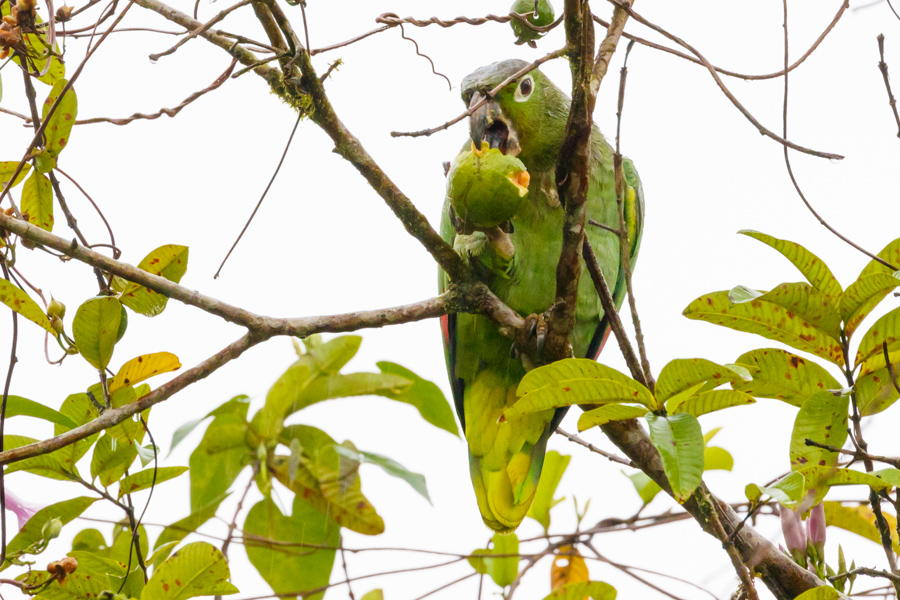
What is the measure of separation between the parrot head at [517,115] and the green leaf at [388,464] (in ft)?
2.92

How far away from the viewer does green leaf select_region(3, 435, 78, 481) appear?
128cm

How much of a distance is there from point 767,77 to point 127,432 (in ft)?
4.59

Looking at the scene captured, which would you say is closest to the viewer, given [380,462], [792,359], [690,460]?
[690,460]

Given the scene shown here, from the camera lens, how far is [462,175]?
146 centimetres

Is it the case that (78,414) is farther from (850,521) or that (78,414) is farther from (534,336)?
(850,521)

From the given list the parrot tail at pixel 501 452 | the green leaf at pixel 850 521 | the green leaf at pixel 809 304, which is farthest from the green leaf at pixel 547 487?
the green leaf at pixel 809 304

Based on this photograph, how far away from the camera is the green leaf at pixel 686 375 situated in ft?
3.60

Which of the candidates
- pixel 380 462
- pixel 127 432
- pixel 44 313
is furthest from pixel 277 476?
pixel 44 313

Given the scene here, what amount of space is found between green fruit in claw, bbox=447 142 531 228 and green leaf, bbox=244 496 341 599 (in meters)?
0.97

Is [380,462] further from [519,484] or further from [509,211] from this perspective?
[509,211]

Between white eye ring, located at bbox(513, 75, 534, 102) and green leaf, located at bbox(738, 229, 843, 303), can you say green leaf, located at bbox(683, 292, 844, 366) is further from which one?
white eye ring, located at bbox(513, 75, 534, 102)

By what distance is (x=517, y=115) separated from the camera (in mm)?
2152

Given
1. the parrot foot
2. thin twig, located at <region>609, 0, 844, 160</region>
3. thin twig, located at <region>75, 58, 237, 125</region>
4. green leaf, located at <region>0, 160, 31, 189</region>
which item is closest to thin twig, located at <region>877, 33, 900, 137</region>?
thin twig, located at <region>609, 0, 844, 160</region>

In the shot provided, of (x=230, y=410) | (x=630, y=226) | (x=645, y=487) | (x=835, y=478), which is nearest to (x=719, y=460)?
(x=645, y=487)
